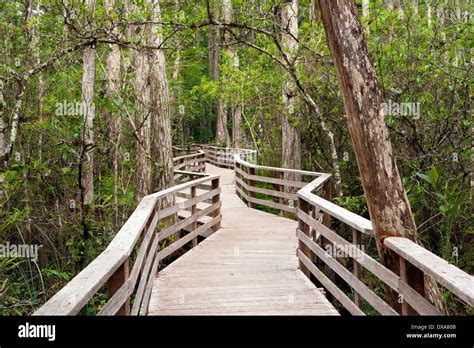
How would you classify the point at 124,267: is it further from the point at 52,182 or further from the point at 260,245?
the point at 52,182

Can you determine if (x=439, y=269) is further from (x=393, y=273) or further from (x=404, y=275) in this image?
(x=393, y=273)

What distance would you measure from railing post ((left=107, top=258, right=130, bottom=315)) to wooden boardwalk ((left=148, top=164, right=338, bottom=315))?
134 cm

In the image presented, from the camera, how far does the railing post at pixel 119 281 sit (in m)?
3.23

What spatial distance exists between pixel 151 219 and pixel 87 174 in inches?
139

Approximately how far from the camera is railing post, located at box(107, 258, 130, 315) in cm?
323

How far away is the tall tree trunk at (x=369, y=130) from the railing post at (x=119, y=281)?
206 cm

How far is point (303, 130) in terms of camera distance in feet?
37.7

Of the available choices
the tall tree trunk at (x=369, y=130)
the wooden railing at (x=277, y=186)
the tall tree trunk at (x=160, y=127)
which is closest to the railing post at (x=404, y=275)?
the tall tree trunk at (x=369, y=130)

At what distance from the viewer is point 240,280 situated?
5941mm

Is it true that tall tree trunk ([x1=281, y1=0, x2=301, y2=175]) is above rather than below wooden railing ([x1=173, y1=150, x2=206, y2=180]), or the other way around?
above

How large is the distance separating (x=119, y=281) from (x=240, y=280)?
2874mm

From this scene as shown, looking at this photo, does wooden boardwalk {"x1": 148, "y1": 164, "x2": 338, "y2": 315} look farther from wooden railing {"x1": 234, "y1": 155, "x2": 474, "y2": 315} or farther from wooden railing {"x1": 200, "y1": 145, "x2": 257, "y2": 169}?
wooden railing {"x1": 200, "y1": 145, "x2": 257, "y2": 169}

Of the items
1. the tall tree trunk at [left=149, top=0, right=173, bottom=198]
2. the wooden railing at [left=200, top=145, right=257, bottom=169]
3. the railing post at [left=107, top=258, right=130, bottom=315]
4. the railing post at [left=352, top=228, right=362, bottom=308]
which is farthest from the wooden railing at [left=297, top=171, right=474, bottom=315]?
the wooden railing at [left=200, top=145, right=257, bottom=169]
